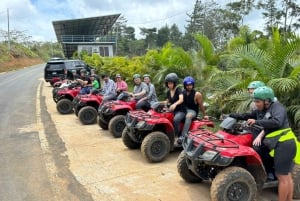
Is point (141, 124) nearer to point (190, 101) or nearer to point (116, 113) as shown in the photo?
point (190, 101)

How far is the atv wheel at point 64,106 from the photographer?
1283 centimetres

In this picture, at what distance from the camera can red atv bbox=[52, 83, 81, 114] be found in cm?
1284

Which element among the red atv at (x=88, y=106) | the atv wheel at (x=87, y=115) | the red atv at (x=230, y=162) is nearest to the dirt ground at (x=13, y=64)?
the red atv at (x=88, y=106)

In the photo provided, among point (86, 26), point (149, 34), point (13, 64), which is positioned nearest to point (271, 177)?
point (86, 26)

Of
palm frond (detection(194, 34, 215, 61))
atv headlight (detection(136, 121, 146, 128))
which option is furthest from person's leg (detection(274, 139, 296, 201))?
palm frond (detection(194, 34, 215, 61))

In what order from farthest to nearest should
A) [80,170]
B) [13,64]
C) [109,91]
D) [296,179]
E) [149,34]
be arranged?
1. [149,34]
2. [13,64]
3. [109,91]
4. [80,170]
5. [296,179]

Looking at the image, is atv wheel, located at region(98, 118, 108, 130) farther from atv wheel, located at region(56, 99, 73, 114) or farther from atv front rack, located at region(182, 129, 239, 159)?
atv front rack, located at region(182, 129, 239, 159)

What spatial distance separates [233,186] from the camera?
15.0 ft

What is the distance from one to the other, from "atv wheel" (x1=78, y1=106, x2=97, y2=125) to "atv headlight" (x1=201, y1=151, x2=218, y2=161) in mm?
6618

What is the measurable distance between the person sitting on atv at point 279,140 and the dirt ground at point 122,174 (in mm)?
655

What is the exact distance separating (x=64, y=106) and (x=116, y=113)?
4.25m

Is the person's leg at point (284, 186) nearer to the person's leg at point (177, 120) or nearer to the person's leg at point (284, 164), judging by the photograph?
the person's leg at point (284, 164)

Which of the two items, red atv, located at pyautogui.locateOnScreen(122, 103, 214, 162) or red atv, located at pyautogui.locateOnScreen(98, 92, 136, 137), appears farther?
red atv, located at pyautogui.locateOnScreen(98, 92, 136, 137)

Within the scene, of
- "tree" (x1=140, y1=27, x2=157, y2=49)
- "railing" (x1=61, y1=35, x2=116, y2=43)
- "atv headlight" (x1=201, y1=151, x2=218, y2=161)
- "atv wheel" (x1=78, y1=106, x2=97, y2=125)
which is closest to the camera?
"atv headlight" (x1=201, y1=151, x2=218, y2=161)
